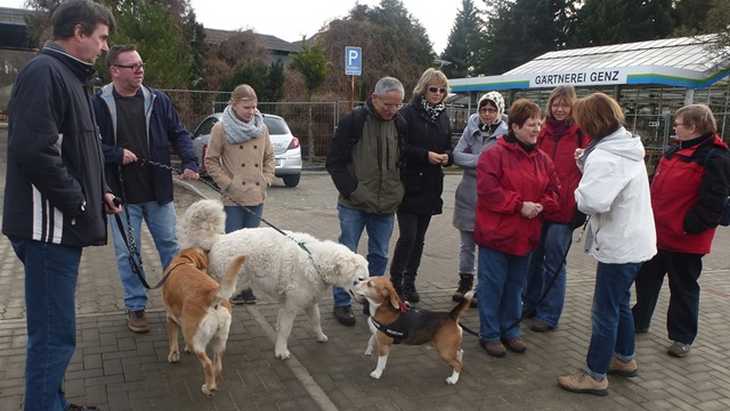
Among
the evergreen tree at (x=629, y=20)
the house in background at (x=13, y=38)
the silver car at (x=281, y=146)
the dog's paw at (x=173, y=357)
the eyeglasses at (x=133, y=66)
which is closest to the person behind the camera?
the dog's paw at (x=173, y=357)

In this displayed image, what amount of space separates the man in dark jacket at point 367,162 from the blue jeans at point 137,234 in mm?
1464

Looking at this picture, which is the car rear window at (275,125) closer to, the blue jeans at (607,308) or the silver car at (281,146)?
the silver car at (281,146)

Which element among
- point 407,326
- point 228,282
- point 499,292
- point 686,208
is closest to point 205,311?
point 228,282

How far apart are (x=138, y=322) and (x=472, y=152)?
3.35m

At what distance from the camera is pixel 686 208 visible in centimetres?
449

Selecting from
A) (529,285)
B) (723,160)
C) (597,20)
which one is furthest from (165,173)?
(597,20)

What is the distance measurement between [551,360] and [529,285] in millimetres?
955

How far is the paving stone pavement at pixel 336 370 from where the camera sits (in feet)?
12.1

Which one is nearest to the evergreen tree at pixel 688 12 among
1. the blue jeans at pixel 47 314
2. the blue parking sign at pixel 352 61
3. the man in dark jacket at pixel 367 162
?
the blue parking sign at pixel 352 61

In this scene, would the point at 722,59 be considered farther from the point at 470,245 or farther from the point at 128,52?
the point at 128,52

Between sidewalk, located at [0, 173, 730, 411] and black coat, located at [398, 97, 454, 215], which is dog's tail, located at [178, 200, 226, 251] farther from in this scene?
black coat, located at [398, 97, 454, 215]

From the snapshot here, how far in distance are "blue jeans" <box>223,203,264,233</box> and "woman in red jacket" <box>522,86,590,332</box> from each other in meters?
2.64

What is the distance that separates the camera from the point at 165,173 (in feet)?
15.1

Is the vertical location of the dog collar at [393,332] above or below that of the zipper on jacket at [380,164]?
below
